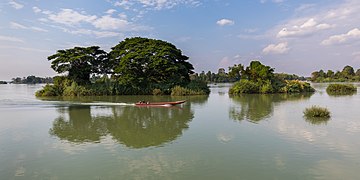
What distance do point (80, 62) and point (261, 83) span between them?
83.1ft

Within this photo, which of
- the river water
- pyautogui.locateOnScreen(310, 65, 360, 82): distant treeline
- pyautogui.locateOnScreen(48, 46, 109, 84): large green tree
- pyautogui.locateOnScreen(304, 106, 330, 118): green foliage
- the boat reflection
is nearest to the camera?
the river water

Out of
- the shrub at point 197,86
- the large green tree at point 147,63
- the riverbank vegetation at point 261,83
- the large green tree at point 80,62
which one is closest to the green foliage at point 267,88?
the riverbank vegetation at point 261,83

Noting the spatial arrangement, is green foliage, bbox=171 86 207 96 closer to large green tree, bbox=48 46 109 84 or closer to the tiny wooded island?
the tiny wooded island

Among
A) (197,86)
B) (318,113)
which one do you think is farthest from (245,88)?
(318,113)

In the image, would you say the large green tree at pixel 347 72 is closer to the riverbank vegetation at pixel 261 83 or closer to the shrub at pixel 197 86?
the riverbank vegetation at pixel 261 83

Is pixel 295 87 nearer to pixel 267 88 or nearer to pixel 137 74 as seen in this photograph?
pixel 267 88

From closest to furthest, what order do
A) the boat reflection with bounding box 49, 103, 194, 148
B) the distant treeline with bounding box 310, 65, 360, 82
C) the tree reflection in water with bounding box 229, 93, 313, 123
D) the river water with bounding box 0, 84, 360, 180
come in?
the river water with bounding box 0, 84, 360, 180 → the boat reflection with bounding box 49, 103, 194, 148 → the tree reflection in water with bounding box 229, 93, 313, 123 → the distant treeline with bounding box 310, 65, 360, 82

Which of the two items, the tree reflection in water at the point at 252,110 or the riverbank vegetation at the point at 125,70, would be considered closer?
the tree reflection in water at the point at 252,110

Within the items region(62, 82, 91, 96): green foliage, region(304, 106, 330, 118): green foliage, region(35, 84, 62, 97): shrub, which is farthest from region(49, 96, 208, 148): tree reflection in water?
region(35, 84, 62, 97): shrub

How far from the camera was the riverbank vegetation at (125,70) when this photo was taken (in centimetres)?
3594

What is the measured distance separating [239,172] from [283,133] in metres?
5.43

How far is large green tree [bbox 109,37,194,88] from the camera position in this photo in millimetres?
35875

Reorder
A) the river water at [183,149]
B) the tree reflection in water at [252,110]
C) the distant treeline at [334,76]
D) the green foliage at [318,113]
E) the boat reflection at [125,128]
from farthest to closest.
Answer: the distant treeline at [334,76] → the tree reflection in water at [252,110] → the green foliage at [318,113] → the boat reflection at [125,128] → the river water at [183,149]

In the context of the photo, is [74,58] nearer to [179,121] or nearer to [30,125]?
[30,125]
